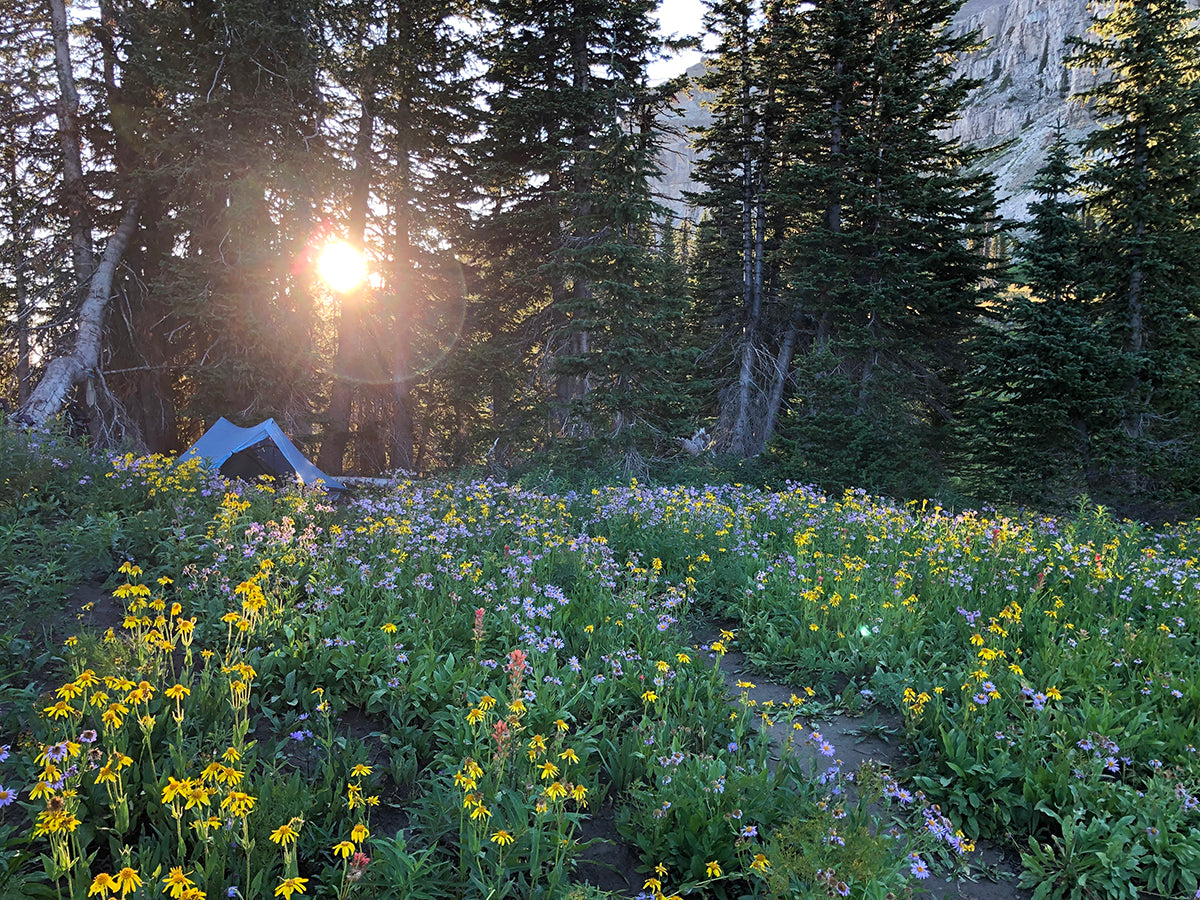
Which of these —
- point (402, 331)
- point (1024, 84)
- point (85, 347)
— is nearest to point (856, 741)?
point (402, 331)

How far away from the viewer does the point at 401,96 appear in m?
13.9

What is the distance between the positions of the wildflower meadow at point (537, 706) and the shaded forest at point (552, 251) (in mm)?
5950

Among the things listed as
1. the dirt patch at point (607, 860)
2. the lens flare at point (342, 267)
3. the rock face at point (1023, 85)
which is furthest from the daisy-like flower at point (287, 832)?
the rock face at point (1023, 85)

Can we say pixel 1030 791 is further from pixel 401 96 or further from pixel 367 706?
pixel 401 96

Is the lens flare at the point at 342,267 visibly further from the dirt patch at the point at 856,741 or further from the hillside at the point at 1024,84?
the hillside at the point at 1024,84

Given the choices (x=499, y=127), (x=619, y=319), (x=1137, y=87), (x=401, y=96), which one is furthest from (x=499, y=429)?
(x=1137, y=87)

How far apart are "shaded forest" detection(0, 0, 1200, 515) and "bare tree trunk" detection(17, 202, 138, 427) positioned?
6 centimetres

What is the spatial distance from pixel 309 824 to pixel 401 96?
1548 centimetres

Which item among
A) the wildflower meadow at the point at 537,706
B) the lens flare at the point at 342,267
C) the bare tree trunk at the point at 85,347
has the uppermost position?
the lens flare at the point at 342,267

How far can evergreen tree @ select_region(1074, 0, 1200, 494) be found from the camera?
34.5 feet

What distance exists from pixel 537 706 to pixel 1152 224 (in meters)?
14.3

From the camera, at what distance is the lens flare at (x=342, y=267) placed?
44.2ft

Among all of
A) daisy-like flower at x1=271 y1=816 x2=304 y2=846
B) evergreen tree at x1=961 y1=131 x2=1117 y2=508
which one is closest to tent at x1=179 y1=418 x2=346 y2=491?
daisy-like flower at x1=271 y1=816 x2=304 y2=846

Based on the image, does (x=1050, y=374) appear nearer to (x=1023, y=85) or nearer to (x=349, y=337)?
(x=349, y=337)
